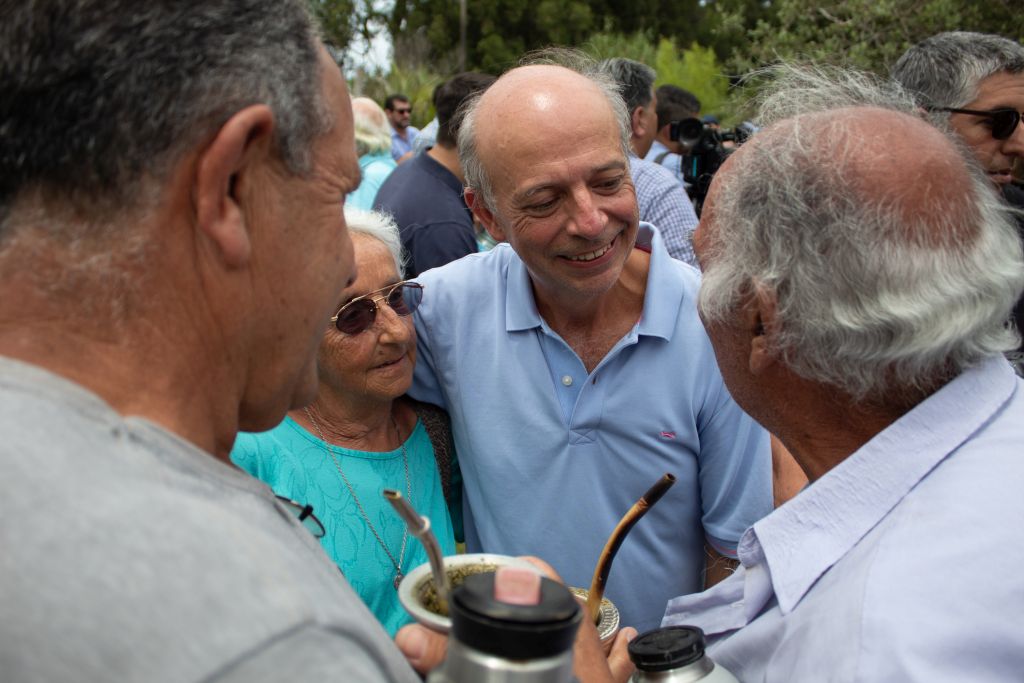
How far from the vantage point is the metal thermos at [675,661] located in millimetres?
1349

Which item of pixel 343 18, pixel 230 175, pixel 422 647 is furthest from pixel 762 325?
pixel 343 18

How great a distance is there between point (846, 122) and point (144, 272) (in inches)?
44.6

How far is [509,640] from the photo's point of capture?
91 centimetres

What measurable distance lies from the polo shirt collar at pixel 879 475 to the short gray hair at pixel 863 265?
0.17ft

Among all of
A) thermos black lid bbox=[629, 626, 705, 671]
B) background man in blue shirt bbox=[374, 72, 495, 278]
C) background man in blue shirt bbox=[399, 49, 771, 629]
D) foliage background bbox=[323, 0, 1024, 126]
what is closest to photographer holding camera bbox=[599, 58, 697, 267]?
foliage background bbox=[323, 0, 1024, 126]

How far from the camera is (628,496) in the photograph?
2301mm

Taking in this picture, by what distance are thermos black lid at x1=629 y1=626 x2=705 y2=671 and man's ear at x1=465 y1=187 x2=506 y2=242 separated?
142cm

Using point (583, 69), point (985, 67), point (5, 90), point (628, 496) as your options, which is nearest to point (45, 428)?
→ point (5, 90)

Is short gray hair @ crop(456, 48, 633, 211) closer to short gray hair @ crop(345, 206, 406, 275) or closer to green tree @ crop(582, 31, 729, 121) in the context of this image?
short gray hair @ crop(345, 206, 406, 275)

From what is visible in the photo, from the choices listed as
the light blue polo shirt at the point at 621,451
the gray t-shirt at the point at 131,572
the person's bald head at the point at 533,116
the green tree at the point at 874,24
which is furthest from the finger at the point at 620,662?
the green tree at the point at 874,24

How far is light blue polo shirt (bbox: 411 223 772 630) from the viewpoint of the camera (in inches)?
89.5

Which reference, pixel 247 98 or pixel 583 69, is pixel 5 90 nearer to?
pixel 247 98

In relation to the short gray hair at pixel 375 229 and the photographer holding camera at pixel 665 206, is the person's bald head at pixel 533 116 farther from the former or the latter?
the photographer holding camera at pixel 665 206

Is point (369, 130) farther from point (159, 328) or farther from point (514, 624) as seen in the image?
point (514, 624)
